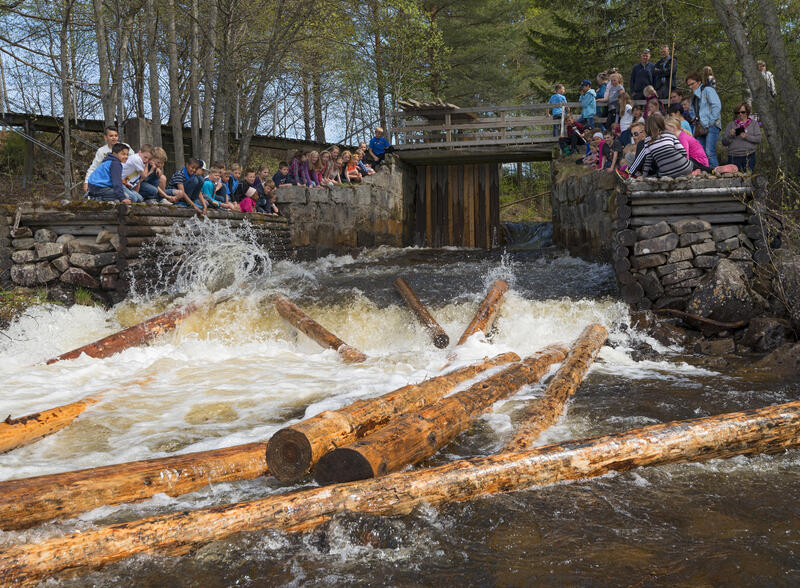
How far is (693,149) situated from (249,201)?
832 cm

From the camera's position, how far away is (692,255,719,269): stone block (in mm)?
8404

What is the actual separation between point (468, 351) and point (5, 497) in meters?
4.93

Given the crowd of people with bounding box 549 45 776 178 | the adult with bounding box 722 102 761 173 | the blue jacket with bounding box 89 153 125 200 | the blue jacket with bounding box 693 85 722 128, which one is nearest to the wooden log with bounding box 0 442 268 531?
the blue jacket with bounding box 89 153 125 200

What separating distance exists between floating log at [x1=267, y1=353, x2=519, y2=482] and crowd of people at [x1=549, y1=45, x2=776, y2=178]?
20.7 feet

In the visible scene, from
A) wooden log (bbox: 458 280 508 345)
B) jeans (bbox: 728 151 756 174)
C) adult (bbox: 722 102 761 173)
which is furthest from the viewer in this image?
jeans (bbox: 728 151 756 174)

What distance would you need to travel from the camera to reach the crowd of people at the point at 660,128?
891 cm

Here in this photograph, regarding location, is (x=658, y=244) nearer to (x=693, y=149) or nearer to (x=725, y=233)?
(x=725, y=233)

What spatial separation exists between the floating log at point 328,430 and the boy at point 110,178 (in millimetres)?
6924

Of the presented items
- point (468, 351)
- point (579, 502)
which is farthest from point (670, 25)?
point (579, 502)

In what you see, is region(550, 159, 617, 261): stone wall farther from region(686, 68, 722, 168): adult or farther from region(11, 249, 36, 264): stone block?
region(11, 249, 36, 264): stone block

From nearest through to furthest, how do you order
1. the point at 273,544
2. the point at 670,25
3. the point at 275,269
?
1. the point at 273,544
2. the point at 275,269
3. the point at 670,25

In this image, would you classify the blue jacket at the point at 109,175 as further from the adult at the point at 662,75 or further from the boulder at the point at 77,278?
the adult at the point at 662,75

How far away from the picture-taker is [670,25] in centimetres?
1733

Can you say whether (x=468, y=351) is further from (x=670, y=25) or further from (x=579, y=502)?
(x=670, y=25)
